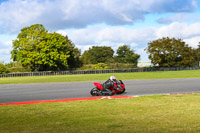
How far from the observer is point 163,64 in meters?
68.7

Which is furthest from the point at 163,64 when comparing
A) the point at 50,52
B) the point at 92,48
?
the point at 92,48

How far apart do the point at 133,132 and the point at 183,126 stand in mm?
1381

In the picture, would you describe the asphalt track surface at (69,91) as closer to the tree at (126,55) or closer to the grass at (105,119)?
the grass at (105,119)

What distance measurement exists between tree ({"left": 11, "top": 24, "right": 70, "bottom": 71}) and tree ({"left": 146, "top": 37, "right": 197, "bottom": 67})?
2137 cm

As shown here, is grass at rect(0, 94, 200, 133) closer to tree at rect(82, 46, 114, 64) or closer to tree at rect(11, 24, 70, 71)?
tree at rect(11, 24, 70, 71)

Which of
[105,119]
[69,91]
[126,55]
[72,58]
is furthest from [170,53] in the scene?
[105,119]

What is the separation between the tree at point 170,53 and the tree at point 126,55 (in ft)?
125

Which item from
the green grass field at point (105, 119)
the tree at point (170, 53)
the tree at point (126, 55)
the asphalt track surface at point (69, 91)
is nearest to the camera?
the green grass field at point (105, 119)

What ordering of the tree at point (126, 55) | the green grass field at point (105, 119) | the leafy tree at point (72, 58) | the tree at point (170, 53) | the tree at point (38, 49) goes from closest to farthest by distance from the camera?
the green grass field at point (105, 119) < the tree at point (38, 49) < the tree at point (170, 53) < the leafy tree at point (72, 58) < the tree at point (126, 55)

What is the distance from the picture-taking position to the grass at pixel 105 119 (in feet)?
22.3

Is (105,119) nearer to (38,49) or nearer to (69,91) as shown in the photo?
(69,91)

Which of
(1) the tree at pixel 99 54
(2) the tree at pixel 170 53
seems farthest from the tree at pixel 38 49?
(1) the tree at pixel 99 54

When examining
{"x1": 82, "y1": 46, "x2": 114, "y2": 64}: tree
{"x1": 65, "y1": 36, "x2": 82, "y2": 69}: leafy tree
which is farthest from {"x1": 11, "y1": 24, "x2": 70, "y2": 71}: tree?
{"x1": 82, "y1": 46, "x2": 114, "y2": 64}: tree

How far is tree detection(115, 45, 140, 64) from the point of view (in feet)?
358
